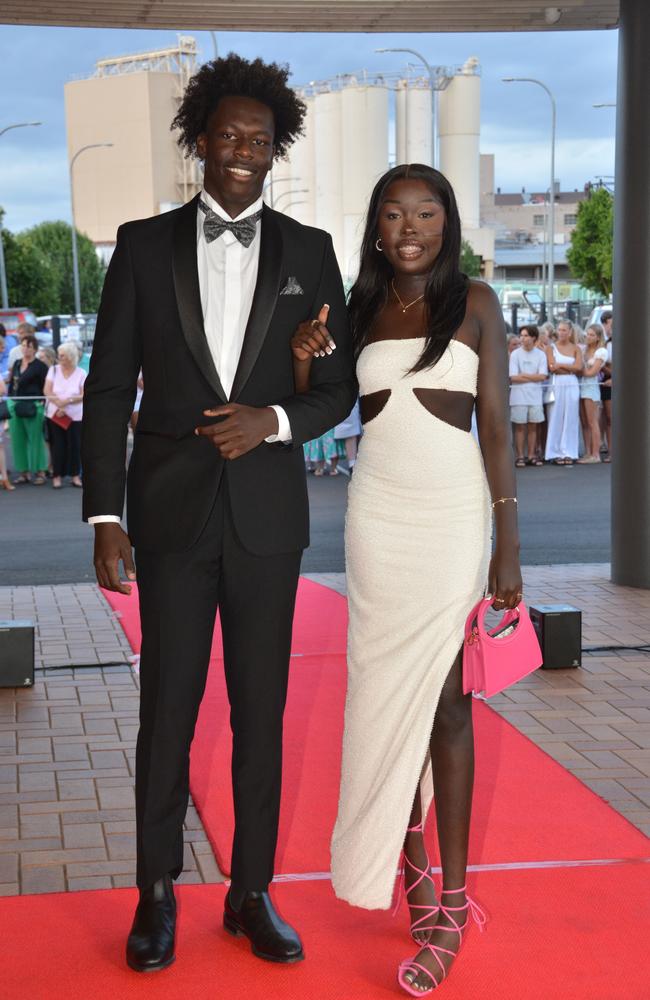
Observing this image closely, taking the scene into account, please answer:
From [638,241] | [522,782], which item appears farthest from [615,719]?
[638,241]

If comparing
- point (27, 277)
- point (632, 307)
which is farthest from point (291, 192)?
point (632, 307)

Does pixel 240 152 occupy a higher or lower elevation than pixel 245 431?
higher

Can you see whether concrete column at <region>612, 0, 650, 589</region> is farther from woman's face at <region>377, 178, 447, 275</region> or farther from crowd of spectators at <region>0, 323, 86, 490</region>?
crowd of spectators at <region>0, 323, 86, 490</region>

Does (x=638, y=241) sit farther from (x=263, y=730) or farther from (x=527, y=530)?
(x=263, y=730)

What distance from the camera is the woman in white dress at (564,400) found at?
51.4 feet

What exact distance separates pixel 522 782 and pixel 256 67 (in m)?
2.65

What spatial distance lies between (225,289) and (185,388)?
0.27 meters

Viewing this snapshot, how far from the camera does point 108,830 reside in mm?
4141

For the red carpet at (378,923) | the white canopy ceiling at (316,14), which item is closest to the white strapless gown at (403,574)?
the red carpet at (378,923)

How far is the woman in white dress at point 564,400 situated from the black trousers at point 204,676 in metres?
12.9

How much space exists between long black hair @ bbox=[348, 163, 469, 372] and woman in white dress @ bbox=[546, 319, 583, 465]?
41.3ft

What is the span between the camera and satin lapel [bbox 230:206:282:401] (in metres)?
3.05

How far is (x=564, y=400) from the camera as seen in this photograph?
15695 mm

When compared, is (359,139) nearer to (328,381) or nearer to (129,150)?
(129,150)
